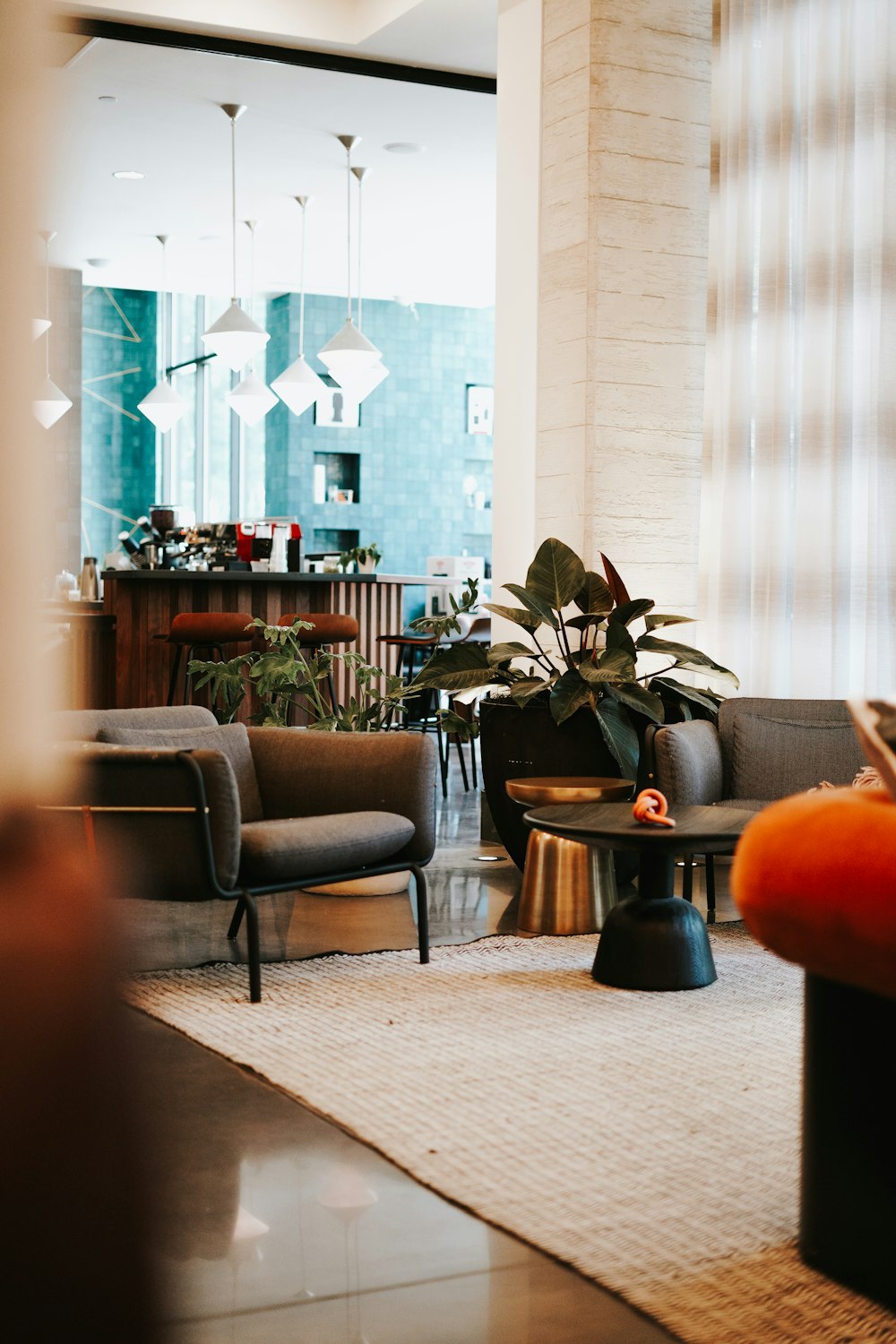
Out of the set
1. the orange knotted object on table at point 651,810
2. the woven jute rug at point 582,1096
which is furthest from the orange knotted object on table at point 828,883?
the orange knotted object on table at point 651,810

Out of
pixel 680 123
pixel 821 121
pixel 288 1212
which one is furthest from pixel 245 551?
pixel 288 1212

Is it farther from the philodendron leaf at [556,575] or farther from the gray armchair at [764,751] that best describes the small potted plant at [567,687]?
the gray armchair at [764,751]

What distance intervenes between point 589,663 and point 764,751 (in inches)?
26.8

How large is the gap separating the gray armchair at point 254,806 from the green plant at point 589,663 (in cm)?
83

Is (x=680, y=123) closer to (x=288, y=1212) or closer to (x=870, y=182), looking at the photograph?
(x=870, y=182)

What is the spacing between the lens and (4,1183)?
1.58 ft

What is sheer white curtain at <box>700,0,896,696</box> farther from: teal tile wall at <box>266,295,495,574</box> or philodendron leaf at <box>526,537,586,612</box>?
teal tile wall at <box>266,295,495,574</box>

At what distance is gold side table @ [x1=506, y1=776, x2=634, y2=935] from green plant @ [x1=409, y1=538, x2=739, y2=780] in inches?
15.7

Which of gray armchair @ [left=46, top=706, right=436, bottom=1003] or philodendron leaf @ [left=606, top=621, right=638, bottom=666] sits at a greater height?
philodendron leaf @ [left=606, top=621, right=638, bottom=666]

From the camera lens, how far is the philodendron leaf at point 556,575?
16.4ft

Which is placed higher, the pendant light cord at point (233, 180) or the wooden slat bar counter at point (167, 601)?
the pendant light cord at point (233, 180)

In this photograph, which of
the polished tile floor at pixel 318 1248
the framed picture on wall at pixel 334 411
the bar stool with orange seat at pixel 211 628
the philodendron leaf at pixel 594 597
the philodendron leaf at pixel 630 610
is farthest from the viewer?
the framed picture on wall at pixel 334 411

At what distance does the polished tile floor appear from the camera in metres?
1.85

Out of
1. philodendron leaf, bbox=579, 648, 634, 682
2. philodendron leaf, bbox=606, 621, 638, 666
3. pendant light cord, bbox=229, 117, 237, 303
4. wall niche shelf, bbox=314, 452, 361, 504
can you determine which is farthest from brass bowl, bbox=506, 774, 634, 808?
wall niche shelf, bbox=314, 452, 361, 504
